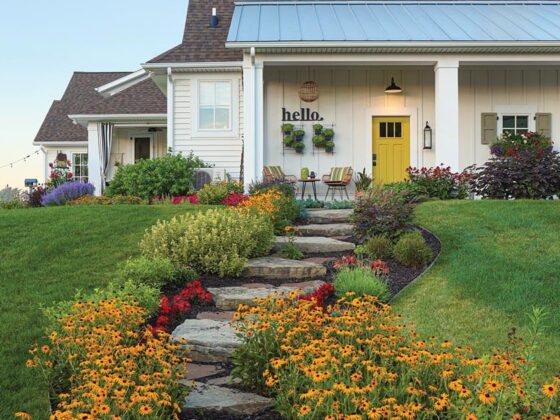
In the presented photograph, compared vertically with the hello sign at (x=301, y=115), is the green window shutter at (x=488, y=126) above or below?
below

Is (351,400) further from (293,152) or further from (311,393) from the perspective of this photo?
(293,152)

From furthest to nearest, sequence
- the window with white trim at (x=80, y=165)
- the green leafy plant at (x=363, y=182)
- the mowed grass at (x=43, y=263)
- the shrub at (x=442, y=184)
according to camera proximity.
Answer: the window with white trim at (x=80, y=165), the green leafy plant at (x=363, y=182), the shrub at (x=442, y=184), the mowed grass at (x=43, y=263)

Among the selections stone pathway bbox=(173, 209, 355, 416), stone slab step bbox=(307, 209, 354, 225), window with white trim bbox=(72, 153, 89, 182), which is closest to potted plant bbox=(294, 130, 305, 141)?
stone slab step bbox=(307, 209, 354, 225)

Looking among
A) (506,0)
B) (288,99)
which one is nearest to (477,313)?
(288,99)

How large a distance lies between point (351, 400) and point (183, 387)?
118 centimetres

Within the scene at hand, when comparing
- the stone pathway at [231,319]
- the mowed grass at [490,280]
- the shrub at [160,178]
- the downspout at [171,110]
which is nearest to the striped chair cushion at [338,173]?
the shrub at [160,178]

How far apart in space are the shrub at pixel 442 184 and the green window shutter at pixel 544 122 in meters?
3.77

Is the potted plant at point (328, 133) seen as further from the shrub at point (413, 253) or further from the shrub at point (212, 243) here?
the shrub at point (413, 253)

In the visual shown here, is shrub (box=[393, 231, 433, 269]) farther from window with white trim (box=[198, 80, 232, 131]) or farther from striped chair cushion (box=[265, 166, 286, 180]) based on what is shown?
window with white trim (box=[198, 80, 232, 131])

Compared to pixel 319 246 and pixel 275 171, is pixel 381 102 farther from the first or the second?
pixel 319 246

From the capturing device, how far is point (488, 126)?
14188 millimetres

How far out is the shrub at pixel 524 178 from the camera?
10.6 meters

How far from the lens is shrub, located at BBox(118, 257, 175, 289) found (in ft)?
20.9

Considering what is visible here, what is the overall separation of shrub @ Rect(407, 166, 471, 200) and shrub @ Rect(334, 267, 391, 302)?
5.22 m
